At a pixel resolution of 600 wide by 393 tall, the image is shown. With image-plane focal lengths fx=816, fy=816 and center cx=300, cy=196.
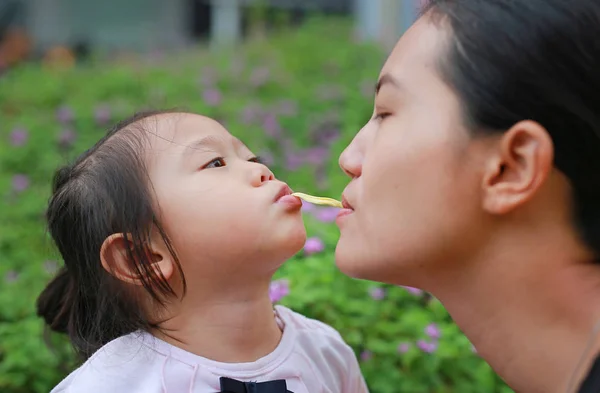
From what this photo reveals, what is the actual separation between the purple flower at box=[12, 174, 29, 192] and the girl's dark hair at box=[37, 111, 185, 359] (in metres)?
2.95

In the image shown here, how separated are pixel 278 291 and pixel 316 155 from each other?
9.52 feet

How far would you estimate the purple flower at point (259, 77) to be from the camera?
24.1ft

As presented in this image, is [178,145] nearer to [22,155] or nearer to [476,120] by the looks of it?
[476,120]

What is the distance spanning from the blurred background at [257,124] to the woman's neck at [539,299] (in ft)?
2.86

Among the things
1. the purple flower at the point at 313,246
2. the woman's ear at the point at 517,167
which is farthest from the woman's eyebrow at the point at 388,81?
the purple flower at the point at 313,246

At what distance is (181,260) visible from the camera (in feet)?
5.79

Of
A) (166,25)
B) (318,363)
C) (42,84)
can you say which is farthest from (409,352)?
(166,25)

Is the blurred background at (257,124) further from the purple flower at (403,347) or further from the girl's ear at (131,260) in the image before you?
the girl's ear at (131,260)

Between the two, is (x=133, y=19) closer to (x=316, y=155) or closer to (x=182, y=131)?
(x=316, y=155)

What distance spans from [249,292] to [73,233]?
1.43 ft

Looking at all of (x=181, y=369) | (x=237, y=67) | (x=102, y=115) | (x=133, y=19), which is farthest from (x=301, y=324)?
(x=133, y=19)

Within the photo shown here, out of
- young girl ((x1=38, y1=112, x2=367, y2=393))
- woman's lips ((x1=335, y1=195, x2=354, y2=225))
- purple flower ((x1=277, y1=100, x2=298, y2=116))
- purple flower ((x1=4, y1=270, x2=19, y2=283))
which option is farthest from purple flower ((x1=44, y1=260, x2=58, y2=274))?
purple flower ((x1=277, y1=100, x2=298, y2=116))

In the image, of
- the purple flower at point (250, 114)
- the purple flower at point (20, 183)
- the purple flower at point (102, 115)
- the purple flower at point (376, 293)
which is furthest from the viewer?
the purple flower at point (102, 115)

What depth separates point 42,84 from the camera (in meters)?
7.85
